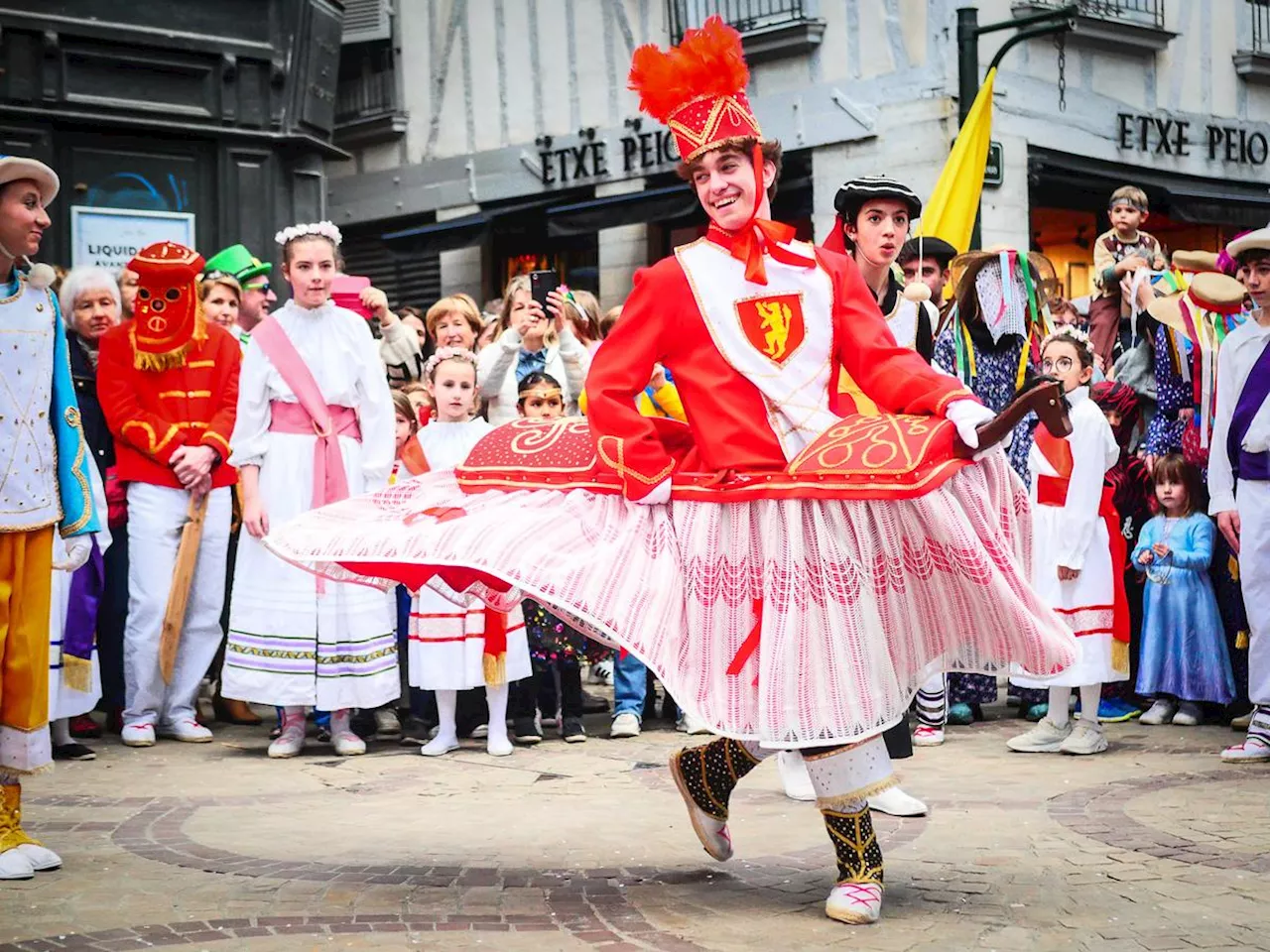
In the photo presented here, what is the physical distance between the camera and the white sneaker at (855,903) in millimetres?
4648

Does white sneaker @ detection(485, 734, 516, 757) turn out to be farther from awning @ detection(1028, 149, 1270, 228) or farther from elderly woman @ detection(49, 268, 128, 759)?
awning @ detection(1028, 149, 1270, 228)

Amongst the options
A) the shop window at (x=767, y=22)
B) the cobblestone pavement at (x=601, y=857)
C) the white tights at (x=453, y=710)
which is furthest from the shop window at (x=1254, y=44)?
the white tights at (x=453, y=710)

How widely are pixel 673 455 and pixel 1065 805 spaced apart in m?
2.25

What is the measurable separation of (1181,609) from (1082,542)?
38.2 inches

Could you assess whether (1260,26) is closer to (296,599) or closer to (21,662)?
(296,599)

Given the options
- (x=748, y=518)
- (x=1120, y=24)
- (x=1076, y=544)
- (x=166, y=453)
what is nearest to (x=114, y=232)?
(x=166, y=453)

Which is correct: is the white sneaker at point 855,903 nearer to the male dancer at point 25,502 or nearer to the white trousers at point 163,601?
the male dancer at point 25,502

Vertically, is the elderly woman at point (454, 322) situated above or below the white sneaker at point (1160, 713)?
above

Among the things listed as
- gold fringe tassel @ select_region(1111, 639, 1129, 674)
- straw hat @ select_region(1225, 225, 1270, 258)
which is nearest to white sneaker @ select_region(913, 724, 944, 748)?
gold fringe tassel @ select_region(1111, 639, 1129, 674)

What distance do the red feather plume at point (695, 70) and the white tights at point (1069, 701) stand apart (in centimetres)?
377

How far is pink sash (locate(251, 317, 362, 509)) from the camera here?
793cm

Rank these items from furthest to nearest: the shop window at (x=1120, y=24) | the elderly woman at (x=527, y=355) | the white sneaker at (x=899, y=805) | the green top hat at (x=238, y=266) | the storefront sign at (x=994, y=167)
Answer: the shop window at (x=1120, y=24) → the storefront sign at (x=994, y=167) → the green top hat at (x=238, y=266) → the elderly woman at (x=527, y=355) → the white sneaker at (x=899, y=805)

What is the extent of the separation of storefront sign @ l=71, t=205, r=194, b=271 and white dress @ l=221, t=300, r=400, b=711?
5.40 metres

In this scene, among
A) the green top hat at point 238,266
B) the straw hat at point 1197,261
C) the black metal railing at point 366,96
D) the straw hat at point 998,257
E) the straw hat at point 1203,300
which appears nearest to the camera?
the straw hat at point 998,257
